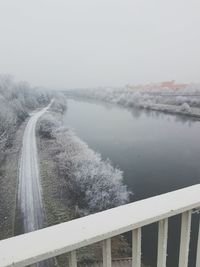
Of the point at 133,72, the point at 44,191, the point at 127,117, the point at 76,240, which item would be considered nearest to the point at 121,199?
the point at 44,191

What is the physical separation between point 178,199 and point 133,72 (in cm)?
85

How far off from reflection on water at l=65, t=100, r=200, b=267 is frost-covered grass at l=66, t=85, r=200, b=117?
42 mm

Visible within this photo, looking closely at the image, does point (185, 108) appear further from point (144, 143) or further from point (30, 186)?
point (30, 186)

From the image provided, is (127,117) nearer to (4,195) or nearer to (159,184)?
(159,184)

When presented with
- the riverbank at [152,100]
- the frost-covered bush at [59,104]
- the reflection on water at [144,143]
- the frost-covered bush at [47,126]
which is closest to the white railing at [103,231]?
the reflection on water at [144,143]

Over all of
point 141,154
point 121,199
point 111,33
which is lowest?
Result: point 121,199

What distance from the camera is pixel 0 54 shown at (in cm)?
86

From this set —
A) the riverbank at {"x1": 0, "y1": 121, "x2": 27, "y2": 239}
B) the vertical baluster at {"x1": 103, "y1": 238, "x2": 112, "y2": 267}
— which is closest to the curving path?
the riverbank at {"x1": 0, "y1": 121, "x2": 27, "y2": 239}

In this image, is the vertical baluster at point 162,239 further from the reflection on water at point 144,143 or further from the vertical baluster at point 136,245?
the reflection on water at point 144,143

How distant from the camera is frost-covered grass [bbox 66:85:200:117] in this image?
3.92 ft

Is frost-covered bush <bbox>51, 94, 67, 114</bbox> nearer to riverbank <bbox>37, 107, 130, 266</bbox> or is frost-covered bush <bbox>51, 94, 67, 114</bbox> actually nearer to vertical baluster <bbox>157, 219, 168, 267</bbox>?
riverbank <bbox>37, 107, 130, 266</bbox>

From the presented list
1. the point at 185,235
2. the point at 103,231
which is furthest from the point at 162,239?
the point at 103,231

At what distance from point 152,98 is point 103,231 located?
0.92m

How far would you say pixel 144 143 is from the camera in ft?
3.48
